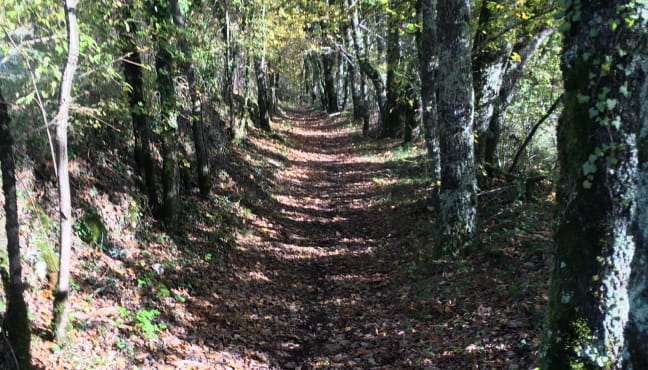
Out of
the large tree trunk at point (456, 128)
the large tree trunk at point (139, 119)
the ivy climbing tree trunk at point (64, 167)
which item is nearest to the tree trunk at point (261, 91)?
the large tree trunk at point (139, 119)

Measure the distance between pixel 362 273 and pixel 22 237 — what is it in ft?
18.6

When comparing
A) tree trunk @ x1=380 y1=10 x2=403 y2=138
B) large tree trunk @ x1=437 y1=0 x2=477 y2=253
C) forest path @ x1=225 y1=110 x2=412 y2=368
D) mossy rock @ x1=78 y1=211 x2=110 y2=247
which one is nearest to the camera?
forest path @ x1=225 y1=110 x2=412 y2=368

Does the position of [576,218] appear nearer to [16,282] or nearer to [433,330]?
[433,330]

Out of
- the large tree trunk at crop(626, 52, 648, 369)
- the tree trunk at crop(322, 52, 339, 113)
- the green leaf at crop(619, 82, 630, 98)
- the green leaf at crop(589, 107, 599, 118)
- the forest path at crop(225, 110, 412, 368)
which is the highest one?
the tree trunk at crop(322, 52, 339, 113)

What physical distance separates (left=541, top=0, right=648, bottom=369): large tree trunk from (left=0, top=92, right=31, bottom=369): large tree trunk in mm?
4649

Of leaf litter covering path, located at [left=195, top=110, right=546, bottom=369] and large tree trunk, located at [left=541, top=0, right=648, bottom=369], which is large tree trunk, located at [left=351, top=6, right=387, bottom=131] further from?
large tree trunk, located at [left=541, top=0, right=648, bottom=369]

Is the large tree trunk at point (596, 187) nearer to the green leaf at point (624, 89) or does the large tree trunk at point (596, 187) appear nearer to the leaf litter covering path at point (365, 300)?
the green leaf at point (624, 89)

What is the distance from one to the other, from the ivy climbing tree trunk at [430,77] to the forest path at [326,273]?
198cm

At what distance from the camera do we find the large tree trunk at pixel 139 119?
7.03m

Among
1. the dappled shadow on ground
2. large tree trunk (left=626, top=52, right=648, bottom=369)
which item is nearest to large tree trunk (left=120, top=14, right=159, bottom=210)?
the dappled shadow on ground

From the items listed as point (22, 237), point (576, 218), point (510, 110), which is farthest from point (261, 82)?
point (576, 218)

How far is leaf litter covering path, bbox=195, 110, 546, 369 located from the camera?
5336 mm

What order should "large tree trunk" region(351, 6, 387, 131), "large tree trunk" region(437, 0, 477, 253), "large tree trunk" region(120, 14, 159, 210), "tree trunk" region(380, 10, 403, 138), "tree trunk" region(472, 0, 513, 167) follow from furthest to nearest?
"large tree trunk" region(351, 6, 387, 131)
"tree trunk" region(380, 10, 403, 138)
"tree trunk" region(472, 0, 513, 167)
"large tree trunk" region(120, 14, 159, 210)
"large tree trunk" region(437, 0, 477, 253)

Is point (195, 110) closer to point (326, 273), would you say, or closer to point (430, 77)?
point (326, 273)
